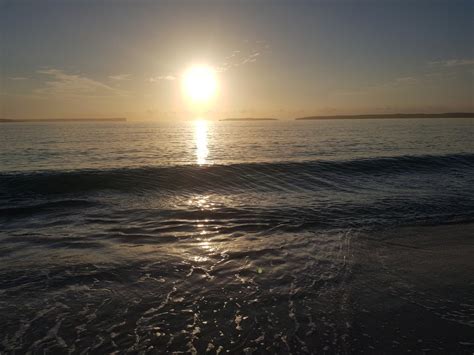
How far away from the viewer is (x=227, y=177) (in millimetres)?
20562

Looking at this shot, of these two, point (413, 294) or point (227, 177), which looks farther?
point (227, 177)

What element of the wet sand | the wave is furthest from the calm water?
the wave

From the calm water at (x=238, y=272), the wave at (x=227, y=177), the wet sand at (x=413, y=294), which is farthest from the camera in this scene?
the wave at (x=227, y=177)

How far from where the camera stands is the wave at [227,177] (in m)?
17.9

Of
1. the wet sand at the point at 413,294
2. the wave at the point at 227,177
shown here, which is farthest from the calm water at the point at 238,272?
the wave at the point at 227,177

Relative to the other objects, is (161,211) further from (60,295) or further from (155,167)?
(155,167)

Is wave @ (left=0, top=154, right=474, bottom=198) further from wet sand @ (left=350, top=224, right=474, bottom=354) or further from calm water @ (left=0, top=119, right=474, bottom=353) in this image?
wet sand @ (left=350, top=224, right=474, bottom=354)

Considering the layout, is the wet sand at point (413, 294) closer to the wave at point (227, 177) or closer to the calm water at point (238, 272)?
the calm water at point (238, 272)

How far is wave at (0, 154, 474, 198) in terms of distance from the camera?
17.9 meters

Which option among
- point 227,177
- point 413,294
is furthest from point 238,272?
point 227,177

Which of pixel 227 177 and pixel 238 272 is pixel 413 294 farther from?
pixel 227 177

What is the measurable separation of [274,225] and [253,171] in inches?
445

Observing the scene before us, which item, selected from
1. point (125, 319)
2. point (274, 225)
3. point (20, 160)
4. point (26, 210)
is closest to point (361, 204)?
point (274, 225)

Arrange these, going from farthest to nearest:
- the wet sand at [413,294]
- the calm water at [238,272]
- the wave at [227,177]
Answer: the wave at [227,177]
the calm water at [238,272]
the wet sand at [413,294]
